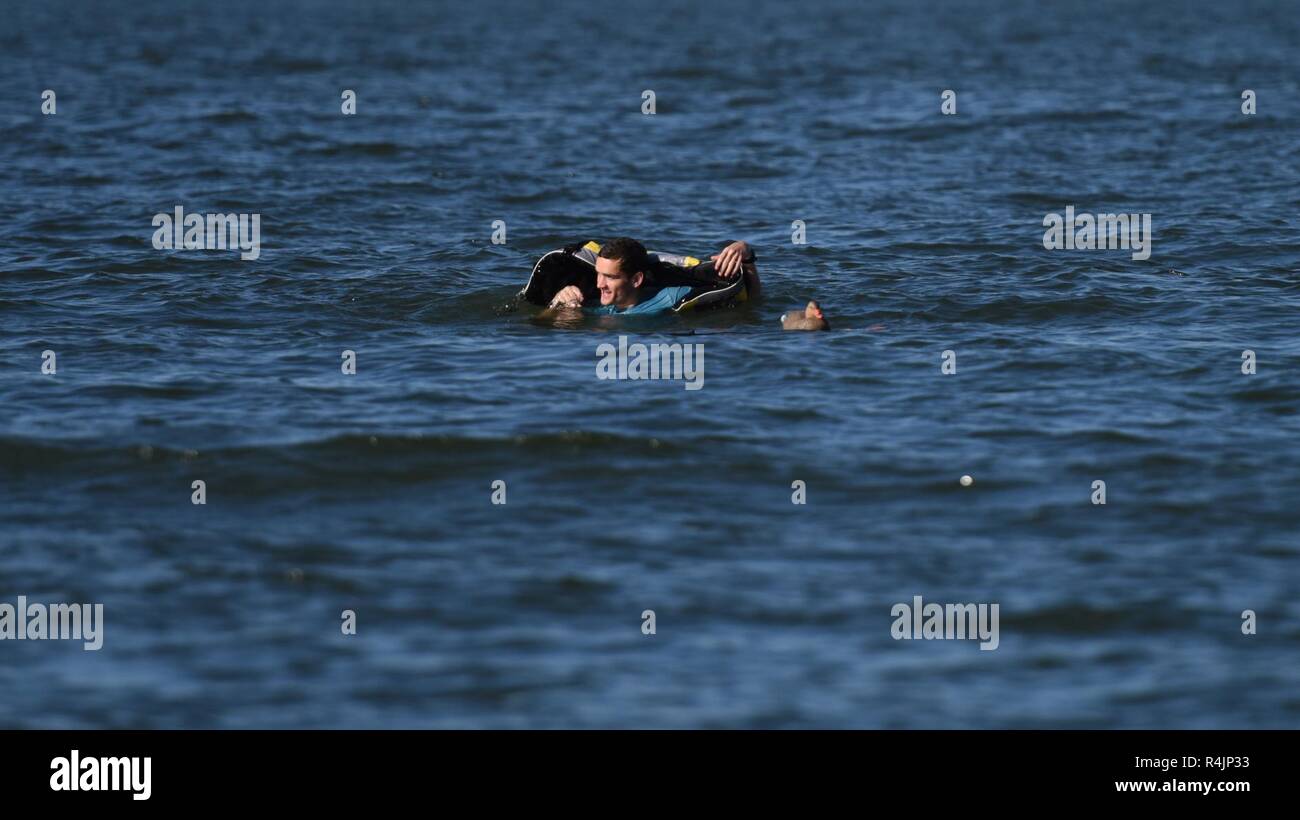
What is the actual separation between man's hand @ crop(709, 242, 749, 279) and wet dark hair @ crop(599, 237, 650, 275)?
32.2 inches

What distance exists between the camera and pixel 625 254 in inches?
659

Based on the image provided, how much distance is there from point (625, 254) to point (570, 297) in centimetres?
88

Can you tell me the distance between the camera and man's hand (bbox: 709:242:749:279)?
17.4 metres

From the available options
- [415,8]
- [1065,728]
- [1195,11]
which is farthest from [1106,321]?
[415,8]

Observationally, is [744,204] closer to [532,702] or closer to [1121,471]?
[1121,471]

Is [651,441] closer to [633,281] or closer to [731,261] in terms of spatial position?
[633,281]

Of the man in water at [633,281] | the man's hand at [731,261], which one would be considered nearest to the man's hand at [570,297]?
the man in water at [633,281]

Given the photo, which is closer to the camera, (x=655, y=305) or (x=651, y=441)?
(x=651, y=441)

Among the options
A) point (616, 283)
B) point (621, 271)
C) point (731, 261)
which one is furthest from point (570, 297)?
point (731, 261)

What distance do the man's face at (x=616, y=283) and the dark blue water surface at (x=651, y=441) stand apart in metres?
0.29

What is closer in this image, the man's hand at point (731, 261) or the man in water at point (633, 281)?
the man in water at point (633, 281)

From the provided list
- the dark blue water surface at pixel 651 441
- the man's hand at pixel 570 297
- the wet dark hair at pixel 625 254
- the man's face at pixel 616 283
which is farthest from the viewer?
the man's hand at pixel 570 297

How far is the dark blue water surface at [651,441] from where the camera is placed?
9.78 meters

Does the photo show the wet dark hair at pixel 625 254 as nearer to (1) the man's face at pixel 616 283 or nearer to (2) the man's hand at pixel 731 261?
(1) the man's face at pixel 616 283
